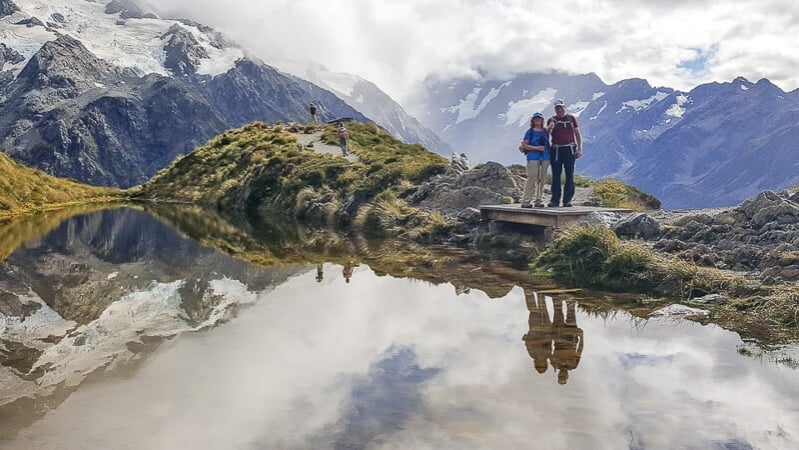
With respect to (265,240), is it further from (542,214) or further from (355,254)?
(542,214)

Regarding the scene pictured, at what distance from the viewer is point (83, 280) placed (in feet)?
33.2

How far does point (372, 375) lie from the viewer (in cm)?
516

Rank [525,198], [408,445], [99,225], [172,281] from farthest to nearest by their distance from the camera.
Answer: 1. [99,225]
2. [525,198]
3. [172,281]
4. [408,445]

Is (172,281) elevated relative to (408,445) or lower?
elevated

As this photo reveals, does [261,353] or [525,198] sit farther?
[525,198]

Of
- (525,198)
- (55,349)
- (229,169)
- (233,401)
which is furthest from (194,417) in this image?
(229,169)

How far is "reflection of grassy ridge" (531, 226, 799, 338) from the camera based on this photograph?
281 inches

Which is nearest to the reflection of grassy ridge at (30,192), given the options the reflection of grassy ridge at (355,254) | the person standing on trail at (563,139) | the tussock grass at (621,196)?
the reflection of grassy ridge at (355,254)

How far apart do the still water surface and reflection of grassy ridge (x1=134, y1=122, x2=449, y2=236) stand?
871 cm

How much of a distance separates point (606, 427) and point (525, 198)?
1012 cm

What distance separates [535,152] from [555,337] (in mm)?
7910

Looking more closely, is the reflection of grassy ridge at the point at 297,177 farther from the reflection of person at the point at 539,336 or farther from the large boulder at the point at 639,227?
the reflection of person at the point at 539,336

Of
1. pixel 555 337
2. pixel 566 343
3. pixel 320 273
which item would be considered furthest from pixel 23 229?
pixel 566 343

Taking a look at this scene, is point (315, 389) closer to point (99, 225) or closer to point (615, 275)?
point (615, 275)
